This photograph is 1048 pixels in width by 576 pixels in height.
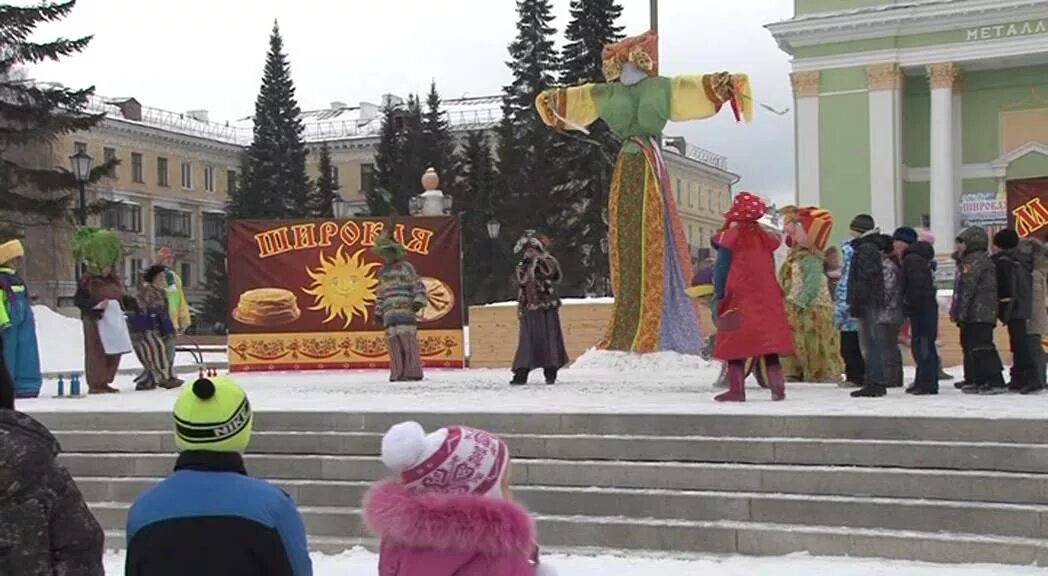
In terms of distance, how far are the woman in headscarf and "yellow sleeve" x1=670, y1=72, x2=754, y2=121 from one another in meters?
2.66

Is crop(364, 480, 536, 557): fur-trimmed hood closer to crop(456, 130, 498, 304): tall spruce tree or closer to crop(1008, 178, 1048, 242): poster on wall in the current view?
crop(1008, 178, 1048, 242): poster on wall

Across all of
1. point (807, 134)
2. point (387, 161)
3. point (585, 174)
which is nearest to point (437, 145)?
point (387, 161)

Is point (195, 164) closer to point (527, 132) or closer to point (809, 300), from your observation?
point (527, 132)

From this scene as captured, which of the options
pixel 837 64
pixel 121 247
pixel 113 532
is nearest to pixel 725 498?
pixel 113 532

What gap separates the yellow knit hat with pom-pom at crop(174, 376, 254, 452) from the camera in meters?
3.29

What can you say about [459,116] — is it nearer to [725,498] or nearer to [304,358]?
[304,358]

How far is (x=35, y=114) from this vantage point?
3444cm

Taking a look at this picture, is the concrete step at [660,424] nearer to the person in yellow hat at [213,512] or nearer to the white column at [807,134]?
the person in yellow hat at [213,512]

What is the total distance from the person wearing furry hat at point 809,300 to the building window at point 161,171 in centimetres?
6849

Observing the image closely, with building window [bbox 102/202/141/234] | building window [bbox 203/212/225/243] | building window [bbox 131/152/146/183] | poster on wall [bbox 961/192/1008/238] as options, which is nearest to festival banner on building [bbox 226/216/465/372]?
poster on wall [bbox 961/192/1008/238]

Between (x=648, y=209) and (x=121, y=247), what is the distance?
18.8ft

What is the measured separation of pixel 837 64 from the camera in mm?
39688

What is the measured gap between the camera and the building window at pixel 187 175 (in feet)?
255

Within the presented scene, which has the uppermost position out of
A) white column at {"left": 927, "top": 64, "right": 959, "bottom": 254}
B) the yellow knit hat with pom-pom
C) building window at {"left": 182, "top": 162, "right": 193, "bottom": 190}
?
building window at {"left": 182, "top": 162, "right": 193, "bottom": 190}
